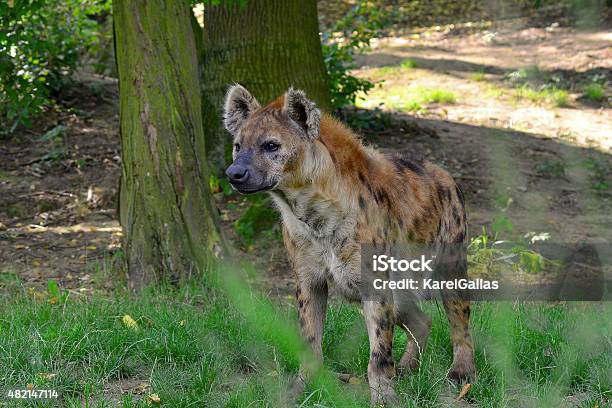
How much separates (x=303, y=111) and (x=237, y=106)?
46cm

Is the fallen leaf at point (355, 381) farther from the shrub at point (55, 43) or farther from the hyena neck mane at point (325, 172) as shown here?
the shrub at point (55, 43)

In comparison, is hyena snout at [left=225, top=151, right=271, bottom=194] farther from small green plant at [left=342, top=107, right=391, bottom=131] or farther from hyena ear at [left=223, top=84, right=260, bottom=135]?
small green plant at [left=342, top=107, right=391, bottom=131]

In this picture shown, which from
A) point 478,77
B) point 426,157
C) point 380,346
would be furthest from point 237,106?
point 478,77

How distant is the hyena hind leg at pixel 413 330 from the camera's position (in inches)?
178

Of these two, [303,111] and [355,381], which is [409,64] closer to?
[303,111]

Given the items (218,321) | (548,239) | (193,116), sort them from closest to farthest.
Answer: (218,321) → (193,116) → (548,239)

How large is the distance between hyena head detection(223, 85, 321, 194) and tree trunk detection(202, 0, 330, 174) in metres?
3.94

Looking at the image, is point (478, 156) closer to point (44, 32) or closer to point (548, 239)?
point (548, 239)

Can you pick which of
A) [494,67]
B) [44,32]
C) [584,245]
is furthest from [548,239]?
[44,32]

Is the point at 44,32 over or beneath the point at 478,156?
over

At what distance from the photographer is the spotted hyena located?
4051mm

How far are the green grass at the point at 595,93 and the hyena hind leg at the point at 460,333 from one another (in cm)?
811

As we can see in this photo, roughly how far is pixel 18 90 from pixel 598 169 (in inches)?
253

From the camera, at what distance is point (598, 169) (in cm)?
946
